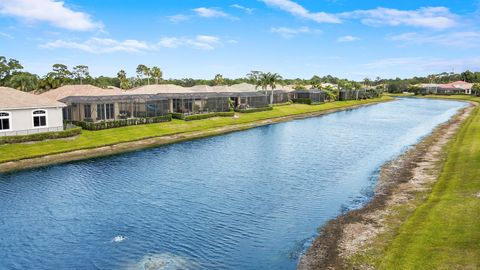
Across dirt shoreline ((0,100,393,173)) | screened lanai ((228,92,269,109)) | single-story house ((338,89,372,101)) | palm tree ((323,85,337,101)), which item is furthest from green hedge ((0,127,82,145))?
single-story house ((338,89,372,101))

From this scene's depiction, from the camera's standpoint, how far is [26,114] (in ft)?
183

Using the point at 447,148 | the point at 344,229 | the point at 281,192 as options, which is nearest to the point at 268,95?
the point at 447,148

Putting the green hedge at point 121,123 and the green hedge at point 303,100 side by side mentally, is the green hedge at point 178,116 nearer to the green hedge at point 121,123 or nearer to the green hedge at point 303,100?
the green hedge at point 121,123

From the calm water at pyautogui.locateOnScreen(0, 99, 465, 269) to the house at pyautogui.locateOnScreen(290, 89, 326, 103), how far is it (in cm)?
8132

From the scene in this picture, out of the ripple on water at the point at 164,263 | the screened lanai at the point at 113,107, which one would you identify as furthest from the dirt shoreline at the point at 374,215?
the screened lanai at the point at 113,107

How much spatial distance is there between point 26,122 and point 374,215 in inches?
1888

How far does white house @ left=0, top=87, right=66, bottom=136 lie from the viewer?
54000mm

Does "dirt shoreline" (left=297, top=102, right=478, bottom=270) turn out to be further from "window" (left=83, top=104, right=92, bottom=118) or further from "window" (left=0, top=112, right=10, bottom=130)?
"window" (left=83, top=104, right=92, bottom=118)

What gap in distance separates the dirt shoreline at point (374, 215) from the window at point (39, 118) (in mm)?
45874

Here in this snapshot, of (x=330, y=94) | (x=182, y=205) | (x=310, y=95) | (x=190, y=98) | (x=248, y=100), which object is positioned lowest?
(x=182, y=205)

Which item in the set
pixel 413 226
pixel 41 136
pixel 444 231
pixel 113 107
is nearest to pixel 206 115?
pixel 113 107

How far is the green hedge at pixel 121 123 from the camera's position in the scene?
64375 millimetres

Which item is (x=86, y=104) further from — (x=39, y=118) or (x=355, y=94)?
(x=355, y=94)

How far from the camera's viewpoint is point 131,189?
122 feet
